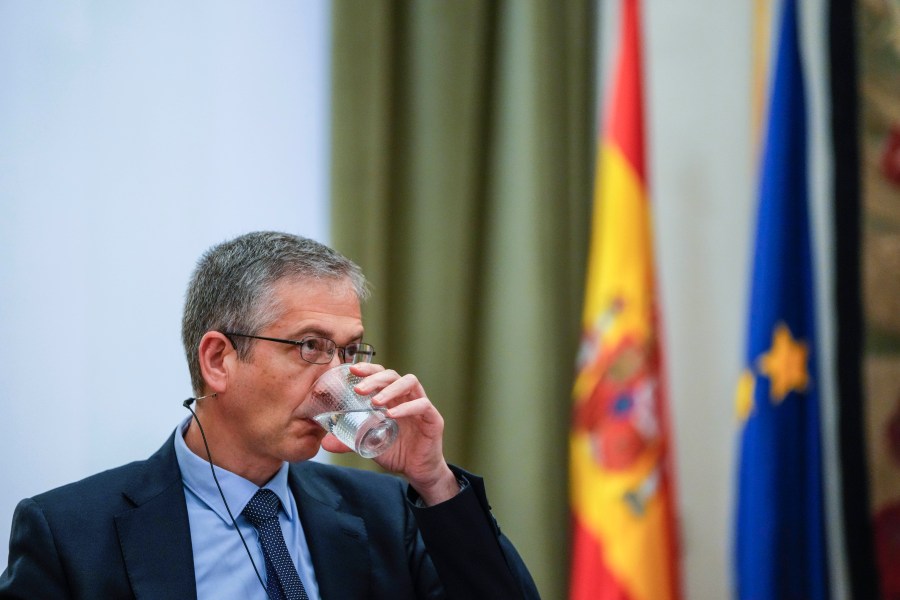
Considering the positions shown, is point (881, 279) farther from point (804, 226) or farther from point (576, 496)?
point (576, 496)

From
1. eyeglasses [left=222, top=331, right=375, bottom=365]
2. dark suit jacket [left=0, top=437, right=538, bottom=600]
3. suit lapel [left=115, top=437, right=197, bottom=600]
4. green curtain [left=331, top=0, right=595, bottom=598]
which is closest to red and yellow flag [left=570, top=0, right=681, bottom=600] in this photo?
green curtain [left=331, top=0, right=595, bottom=598]

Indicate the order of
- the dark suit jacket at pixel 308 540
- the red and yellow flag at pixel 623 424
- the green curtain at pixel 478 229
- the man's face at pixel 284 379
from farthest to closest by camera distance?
the green curtain at pixel 478 229 < the red and yellow flag at pixel 623 424 < the man's face at pixel 284 379 < the dark suit jacket at pixel 308 540

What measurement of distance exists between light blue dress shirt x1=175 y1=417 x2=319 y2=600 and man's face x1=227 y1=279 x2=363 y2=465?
9 centimetres

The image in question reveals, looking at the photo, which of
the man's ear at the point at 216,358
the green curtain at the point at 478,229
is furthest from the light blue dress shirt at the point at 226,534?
the green curtain at the point at 478,229

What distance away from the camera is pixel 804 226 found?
2576mm

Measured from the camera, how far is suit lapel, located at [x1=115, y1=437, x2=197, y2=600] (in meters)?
1.51

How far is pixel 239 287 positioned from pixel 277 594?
21.2 inches

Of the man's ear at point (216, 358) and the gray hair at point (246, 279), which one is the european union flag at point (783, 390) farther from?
the man's ear at point (216, 358)

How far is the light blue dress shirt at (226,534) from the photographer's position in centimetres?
158

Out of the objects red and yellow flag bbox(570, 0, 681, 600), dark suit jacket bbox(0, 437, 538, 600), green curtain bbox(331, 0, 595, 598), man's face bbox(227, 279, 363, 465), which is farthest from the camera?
green curtain bbox(331, 0, 595, 598)

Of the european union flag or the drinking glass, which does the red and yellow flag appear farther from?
the drinking glass

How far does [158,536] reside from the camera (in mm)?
1556

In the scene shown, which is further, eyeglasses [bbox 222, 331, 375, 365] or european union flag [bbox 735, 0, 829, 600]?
european union flag [bbox 735, 0, 829, 600]

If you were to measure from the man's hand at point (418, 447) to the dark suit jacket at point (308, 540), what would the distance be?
4 centimetres
